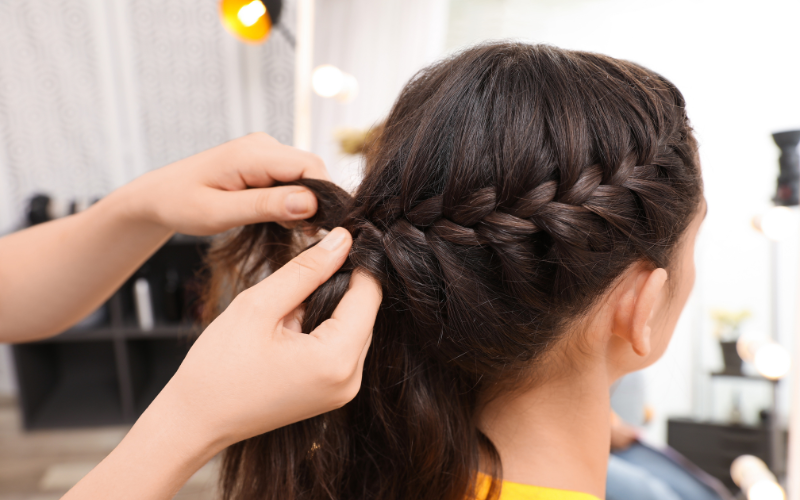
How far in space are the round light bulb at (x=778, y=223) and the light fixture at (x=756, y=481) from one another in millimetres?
636

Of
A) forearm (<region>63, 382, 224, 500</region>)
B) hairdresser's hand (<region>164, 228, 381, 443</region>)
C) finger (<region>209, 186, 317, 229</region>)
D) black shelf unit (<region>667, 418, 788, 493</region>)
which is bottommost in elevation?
black shelf unit (<region>667, 418, 788, 493</region>)

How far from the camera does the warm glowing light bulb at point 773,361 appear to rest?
122 centimetres

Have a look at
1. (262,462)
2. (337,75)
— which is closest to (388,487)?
(262,462)

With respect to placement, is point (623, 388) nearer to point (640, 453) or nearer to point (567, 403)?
point (640, 453)

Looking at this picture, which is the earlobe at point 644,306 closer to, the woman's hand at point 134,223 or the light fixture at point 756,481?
the woman's hand at point 134,223

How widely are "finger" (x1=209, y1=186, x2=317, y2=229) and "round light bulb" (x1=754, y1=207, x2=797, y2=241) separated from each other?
132cm

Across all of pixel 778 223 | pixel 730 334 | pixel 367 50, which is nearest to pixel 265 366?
pixel 778 223

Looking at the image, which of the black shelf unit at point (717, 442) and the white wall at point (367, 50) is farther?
the white wall at point (367, 50)

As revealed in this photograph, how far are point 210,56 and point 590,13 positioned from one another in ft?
5.44

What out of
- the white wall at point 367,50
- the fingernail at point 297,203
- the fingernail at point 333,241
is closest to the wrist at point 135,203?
the fingernail at point 297,203

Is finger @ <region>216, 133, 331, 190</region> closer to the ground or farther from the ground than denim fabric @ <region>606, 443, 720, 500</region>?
farther from the ground

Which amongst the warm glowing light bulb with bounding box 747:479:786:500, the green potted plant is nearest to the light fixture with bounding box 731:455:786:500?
the warm glowing light bulb with bounding box 747:479:786:500

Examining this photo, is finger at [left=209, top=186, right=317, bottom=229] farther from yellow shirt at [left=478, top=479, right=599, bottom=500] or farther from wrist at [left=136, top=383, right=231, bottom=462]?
yellow shirt at [left=478, top=479, right=599, bottom=500]

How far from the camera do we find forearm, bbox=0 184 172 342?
0.78m
